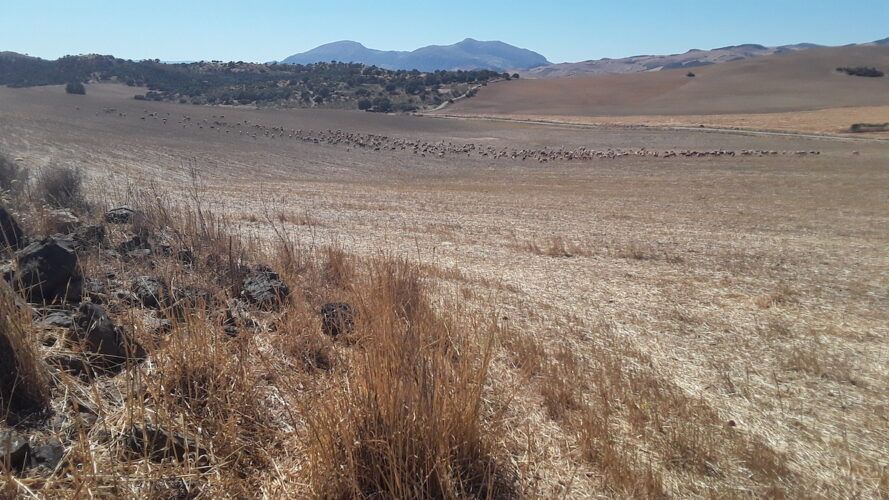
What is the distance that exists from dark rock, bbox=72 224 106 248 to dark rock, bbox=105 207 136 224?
48.9 inches

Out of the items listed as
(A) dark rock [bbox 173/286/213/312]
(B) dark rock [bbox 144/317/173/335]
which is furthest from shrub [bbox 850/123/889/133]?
(B) dark rock [bbox 144/317/173/335]

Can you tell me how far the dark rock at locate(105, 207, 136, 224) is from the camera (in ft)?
29.8

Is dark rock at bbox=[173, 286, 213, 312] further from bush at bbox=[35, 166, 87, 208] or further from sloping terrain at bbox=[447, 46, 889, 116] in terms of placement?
sloping terrain at bbox=[447, 46, 889, 116]

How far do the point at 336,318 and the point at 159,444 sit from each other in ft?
7.82

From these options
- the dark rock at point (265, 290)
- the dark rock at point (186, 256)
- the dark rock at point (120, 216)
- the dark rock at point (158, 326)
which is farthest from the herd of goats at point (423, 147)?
the dark rock at point (158, 326)

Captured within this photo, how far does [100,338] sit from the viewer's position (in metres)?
4.41

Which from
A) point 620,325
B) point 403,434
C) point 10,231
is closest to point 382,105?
point 620,325

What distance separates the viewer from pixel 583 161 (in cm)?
3784

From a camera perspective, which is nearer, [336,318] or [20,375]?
[20,375]

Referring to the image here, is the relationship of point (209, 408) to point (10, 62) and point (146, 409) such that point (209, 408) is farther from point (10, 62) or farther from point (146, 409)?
point (10, 62)

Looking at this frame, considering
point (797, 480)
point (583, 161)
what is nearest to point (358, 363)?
point (797, 480)

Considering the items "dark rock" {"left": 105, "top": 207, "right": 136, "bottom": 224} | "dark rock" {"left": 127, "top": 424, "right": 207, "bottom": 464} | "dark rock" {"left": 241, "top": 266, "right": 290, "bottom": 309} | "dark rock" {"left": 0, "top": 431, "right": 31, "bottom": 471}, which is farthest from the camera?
"dark rock" {"left": 105, "top": 207, "right": 136, "bottom": 224}

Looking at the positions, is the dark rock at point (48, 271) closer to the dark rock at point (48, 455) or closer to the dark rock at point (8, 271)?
the dark rock at point (8, 271)

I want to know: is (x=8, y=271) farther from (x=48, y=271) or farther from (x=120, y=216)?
(x=120, y=216)
